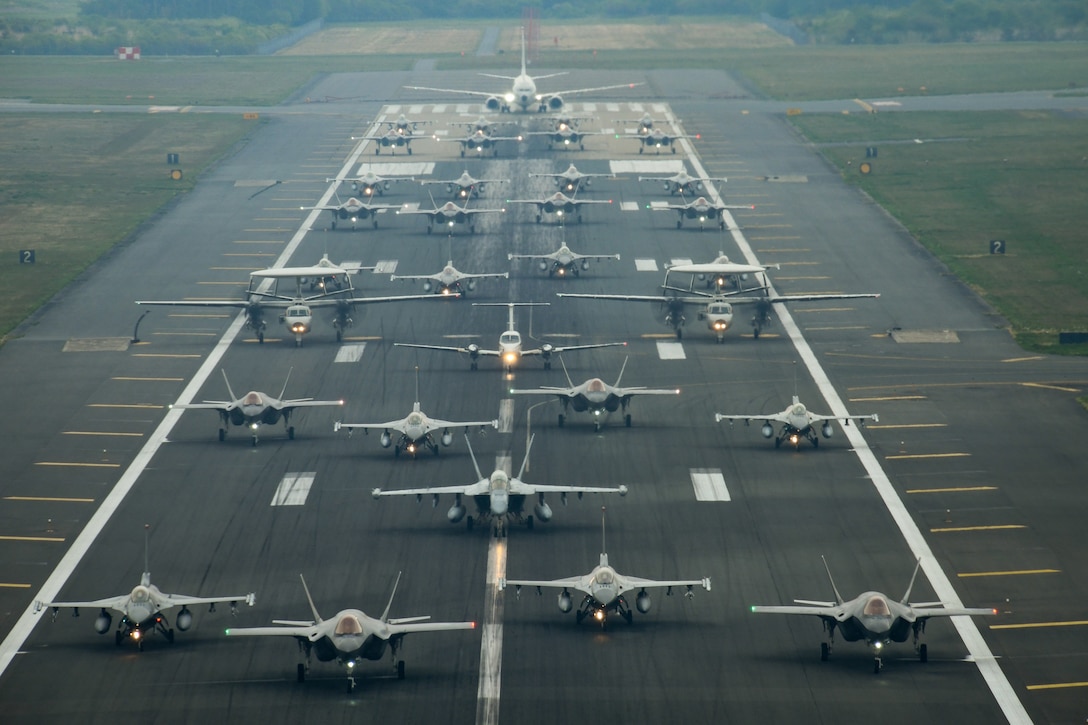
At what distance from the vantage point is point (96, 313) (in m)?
119

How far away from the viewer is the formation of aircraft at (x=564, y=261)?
128125 millimetres

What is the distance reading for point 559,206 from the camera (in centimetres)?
15000

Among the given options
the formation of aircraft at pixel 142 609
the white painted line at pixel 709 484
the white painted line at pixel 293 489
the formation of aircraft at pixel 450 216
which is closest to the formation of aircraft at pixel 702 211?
the formation of aircraft at pixel 450 216

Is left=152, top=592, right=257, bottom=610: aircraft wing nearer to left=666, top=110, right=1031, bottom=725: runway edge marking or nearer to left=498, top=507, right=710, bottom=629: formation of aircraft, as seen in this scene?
left=498, top=507, right=710, bottom=629: formation of aircraft

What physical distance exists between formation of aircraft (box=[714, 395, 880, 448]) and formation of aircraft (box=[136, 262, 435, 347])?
1316 inches

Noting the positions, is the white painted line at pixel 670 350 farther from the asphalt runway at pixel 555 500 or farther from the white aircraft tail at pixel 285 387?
the white aircraft tail at pixel 285 387

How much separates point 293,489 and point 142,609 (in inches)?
775

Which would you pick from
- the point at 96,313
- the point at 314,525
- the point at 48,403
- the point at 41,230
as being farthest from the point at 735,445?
the point at 41,230

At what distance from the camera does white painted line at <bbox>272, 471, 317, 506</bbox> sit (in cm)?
8131

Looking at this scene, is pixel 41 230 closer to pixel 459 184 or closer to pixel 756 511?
pixel 459 184

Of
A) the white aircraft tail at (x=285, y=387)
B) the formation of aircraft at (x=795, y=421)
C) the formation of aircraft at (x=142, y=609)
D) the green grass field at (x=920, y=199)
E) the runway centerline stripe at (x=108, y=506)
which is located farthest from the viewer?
the green grass field at (x=920, y=199)

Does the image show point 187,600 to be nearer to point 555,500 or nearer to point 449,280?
point 555,500

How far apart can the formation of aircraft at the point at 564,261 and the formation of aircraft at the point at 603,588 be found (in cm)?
6267

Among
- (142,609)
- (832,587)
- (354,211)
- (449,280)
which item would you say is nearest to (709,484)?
(832,587)
